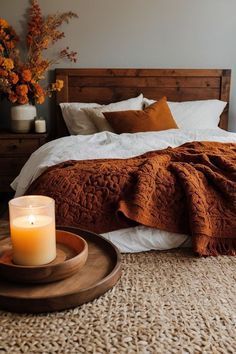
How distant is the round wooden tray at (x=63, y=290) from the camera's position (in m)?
1.07

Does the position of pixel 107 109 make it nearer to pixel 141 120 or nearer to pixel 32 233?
pixel 141 120

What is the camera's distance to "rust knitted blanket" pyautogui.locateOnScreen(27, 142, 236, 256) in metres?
1.53

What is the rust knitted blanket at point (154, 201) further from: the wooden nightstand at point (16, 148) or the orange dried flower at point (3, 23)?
the orange dried flower at point (3, 23)

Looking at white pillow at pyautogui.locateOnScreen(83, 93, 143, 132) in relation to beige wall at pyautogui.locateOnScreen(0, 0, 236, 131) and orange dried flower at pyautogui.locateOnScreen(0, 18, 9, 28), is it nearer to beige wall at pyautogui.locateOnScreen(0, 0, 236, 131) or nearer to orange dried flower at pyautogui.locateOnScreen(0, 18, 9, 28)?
beige wall at pyautogui.locateOnScreen(0, 0, 236, 131)

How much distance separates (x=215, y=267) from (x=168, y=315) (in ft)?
1.30

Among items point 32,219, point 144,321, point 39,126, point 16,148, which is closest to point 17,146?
point 16,148

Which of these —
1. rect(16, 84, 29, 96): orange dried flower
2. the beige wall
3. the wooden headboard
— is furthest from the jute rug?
the beige wall

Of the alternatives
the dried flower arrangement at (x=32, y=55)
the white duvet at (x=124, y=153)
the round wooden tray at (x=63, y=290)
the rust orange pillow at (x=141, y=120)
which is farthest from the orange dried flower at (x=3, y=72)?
the round wooden tray at (x=63, y=290)

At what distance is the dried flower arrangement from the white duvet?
3.02ft

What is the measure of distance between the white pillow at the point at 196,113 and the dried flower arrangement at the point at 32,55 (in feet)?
3.11

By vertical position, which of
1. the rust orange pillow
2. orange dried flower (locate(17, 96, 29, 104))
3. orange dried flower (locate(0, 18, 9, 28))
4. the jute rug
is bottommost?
the jute rug

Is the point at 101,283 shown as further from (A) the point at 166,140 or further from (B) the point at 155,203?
(A) the point at 166,140

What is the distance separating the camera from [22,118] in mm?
3385

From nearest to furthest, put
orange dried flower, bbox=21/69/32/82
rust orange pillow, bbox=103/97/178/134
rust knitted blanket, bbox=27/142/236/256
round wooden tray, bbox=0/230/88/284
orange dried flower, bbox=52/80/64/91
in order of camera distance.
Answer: round wooden tray, bbox=0/230/88/284
rust knitted blanket, bbox=27/142/236/256
rust orange pillow, bbox=103/97/178/134
orange dried flower, bbox=21/69/32/82
orange dried flower, bbox=52/80/64/91
